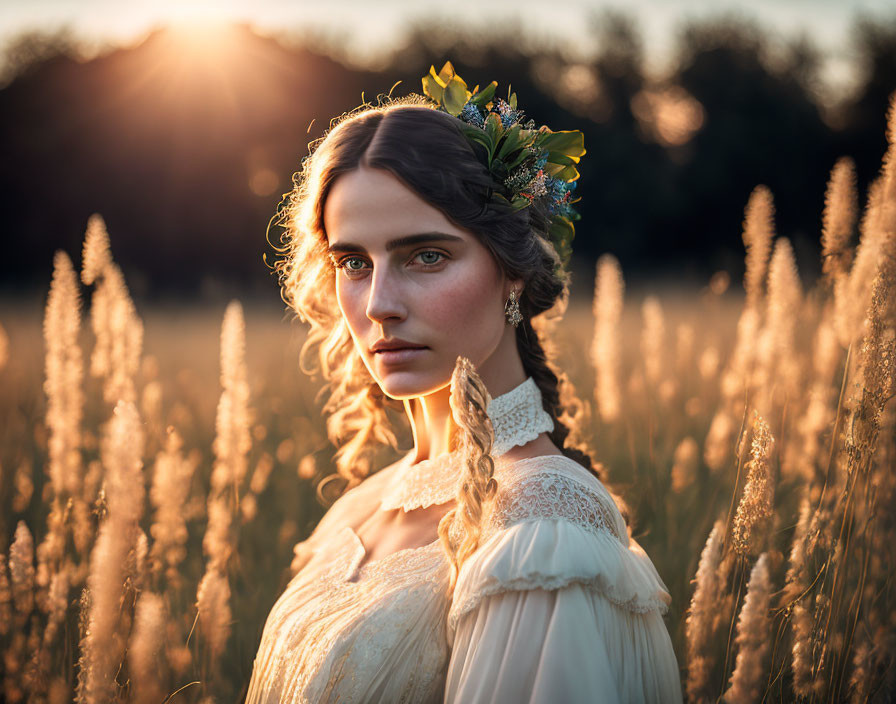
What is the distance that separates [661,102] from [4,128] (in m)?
17.8

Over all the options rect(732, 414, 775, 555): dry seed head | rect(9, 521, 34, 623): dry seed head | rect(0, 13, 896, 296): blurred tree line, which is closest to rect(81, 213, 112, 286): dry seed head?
rect(9, 521, 34, 623): dry seed head

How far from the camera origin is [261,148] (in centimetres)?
1795

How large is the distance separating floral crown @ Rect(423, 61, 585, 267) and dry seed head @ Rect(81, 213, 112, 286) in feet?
3.18

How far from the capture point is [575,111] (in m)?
21.5

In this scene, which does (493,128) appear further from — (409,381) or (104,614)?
(104,614)

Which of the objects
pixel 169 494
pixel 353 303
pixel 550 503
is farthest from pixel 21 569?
pixel 550 503

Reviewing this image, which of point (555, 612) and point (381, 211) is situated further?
point (381, 211)

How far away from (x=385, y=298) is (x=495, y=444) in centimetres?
42

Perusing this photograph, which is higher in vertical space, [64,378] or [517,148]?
[517,148]

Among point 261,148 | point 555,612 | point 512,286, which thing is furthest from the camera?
point 261,148

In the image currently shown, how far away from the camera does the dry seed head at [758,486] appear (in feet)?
4.93

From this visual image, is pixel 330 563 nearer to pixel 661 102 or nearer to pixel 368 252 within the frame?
pixel 368 252

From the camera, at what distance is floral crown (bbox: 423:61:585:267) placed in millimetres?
1860

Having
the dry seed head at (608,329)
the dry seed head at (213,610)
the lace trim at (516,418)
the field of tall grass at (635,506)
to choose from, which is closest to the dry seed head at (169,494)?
the field of tall grass at (635,506)
